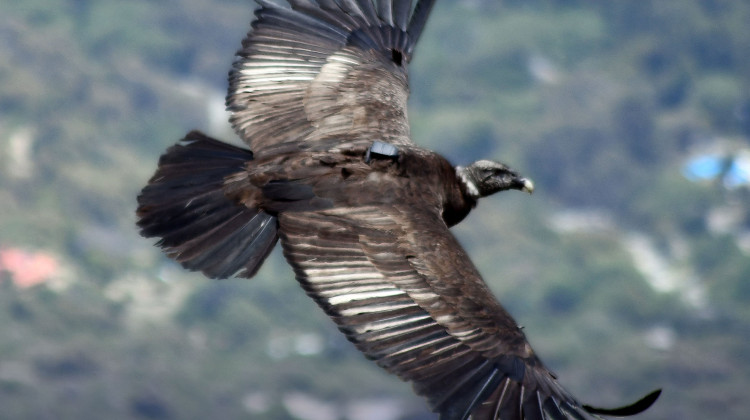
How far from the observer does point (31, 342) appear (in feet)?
220

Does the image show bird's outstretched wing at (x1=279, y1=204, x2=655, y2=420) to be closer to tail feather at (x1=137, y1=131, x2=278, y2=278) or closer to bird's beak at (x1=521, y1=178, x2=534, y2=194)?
tail feather at (x1=137, y1=131, x2=278, y2=278)

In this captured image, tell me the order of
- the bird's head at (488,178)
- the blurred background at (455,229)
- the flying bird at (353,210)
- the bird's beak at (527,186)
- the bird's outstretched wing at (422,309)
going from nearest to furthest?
the bird's outstretched wing at (422,309) → the flying bird at (353,210) → the bird's head at (488,178) → the bird's beak at (527,186) → the blurred background at (455,229)

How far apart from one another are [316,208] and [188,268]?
3.43 ft

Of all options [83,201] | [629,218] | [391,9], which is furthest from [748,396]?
[391,9]

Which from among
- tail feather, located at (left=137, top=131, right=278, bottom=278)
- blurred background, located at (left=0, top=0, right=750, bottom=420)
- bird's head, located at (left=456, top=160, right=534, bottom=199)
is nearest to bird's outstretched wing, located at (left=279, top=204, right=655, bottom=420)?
tail feather, located at (left=137, top=131, right=278, bottom=278)

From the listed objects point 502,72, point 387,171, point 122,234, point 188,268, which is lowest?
point 188,268

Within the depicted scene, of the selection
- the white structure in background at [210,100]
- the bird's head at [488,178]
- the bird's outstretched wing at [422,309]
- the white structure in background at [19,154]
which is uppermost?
the white structure in background at [210,100]

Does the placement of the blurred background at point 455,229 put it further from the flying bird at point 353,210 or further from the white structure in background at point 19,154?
the flying bird at point 353,210

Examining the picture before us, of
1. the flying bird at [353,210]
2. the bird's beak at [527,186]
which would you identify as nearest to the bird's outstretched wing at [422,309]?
the flying bird at [353,210]

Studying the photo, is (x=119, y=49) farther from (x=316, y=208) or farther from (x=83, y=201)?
(x=316, y=208)

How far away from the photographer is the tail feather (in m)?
9.16

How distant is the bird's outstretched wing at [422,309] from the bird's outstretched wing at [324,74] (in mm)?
1108

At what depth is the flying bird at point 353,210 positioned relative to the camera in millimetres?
8141

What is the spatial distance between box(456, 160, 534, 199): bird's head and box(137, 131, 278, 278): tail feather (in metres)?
1.92
